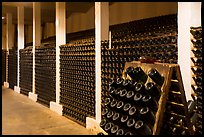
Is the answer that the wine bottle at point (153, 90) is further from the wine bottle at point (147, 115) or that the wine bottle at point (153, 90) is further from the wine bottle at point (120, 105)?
the wine bottle at point (120, 105)

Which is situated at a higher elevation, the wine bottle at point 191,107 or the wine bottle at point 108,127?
the wine bottle at point 191,107

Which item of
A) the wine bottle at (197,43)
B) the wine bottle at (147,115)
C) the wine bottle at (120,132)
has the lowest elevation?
the wine bottle at (120,132)

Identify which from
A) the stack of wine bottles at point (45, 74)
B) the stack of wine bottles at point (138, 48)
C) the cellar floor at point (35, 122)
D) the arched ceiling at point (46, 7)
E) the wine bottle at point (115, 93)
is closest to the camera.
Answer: the wine bottle at point (115, 93)

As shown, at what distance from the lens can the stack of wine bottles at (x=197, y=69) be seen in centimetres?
262

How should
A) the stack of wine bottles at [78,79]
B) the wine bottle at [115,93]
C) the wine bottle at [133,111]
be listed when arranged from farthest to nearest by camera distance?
the stack of wine bottles at [78,79], the wine bottle at [115,93], the wine bottle at [133,111]

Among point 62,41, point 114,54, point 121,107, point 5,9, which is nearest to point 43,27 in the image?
point 5,9

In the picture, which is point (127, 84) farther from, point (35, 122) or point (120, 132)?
point (35, 122)

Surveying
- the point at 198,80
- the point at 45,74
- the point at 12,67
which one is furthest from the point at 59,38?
the point at 12,67

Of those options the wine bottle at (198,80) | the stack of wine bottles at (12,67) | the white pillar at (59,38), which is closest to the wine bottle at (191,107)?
the wine bottle at (198,80)

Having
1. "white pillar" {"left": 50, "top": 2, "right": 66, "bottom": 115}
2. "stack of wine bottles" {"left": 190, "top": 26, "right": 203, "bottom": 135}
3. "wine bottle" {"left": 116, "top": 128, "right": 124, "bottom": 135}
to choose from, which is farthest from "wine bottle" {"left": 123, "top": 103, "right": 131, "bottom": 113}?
"white pillar" {"left": 50, "top": 2, "right": 66, "bottom": 115}

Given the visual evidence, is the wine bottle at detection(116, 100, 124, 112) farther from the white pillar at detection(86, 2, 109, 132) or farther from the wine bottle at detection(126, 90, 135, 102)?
the white pillar at detection(86, 2, 109, 132)

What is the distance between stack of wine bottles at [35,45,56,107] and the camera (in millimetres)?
6199

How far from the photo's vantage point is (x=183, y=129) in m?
2.46

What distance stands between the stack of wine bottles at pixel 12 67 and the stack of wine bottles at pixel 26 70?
2.30 ft
